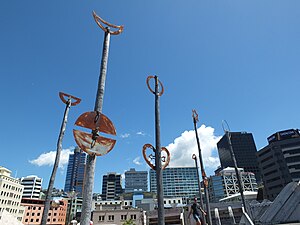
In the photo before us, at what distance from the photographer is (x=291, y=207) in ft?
52.7

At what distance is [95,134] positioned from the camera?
525 centimetres

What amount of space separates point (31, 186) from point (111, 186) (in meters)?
57.5

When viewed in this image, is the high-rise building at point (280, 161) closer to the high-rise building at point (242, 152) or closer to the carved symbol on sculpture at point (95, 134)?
the carved symbol on sculpture at point (95, 134)

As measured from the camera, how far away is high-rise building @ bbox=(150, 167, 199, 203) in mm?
174000

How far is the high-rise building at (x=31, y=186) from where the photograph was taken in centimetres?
12289

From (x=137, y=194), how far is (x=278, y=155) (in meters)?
69.8

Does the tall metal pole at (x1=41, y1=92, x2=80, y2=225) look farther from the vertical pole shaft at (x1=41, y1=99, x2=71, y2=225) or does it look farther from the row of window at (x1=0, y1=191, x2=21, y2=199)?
the row of window at (x1=0, y1=191, x2=21, y2=199)

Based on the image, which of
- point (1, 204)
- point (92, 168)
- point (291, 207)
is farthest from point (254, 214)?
point (1, 204)

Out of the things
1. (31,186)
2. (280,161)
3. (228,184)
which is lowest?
(228,184)

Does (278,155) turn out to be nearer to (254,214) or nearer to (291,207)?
(254,214)

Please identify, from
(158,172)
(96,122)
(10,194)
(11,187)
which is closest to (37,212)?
(10,194)

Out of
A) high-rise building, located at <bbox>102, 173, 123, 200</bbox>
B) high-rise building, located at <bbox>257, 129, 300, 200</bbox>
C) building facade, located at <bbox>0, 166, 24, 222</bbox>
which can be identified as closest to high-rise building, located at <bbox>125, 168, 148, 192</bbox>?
high-rise building, located at <bbox>102, 173, 123, 200</bbox>

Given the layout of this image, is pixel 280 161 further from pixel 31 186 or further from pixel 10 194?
pixel 31 186

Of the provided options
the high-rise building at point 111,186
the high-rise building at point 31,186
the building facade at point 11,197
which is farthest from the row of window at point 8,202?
the high-rise building at point 111,186
